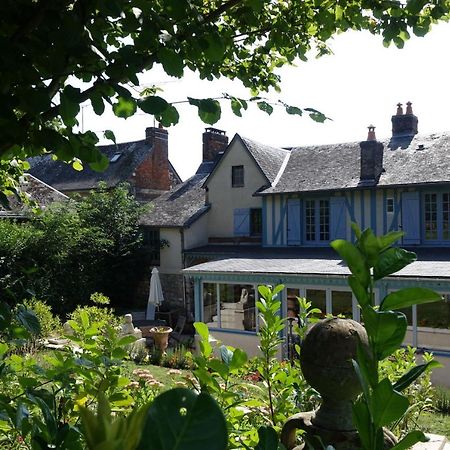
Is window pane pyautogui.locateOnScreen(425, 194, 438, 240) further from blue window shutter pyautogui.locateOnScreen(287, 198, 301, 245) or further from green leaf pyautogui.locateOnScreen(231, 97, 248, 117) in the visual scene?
green leaf pyautogui.locateOnScreen(231, 97, 248, 117)

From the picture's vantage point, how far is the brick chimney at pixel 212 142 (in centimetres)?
2502

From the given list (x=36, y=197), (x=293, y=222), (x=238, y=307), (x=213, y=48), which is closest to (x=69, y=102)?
(x=213, y=48)

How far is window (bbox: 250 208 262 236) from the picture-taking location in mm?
21250

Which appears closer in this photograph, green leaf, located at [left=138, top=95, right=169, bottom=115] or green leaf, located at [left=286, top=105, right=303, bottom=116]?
green leaf, located at [left=138, top=95, right=169, bottom=115]

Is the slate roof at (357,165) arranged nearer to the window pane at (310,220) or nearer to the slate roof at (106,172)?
the window pane at (310,220)

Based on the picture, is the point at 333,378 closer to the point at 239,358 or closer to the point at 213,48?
the point at 239,358

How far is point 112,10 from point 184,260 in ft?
64.7

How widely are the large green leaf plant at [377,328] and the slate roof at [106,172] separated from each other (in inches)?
1009

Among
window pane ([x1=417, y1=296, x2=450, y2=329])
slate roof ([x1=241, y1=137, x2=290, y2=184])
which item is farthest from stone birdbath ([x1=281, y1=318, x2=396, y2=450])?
slate roof ([x1=241, y1=137, x2=290, y2=184])

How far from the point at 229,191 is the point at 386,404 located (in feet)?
69.2

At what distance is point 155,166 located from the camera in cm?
2753

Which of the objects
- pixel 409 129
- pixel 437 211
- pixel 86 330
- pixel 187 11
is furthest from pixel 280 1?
pixel 409 129

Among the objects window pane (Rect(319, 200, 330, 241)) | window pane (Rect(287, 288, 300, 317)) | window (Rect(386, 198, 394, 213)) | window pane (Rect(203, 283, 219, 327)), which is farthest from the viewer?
window pane (Rect(319, 200, 330, 241))

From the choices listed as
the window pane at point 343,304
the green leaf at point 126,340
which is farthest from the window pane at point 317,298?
the green leaf at point 126,340
